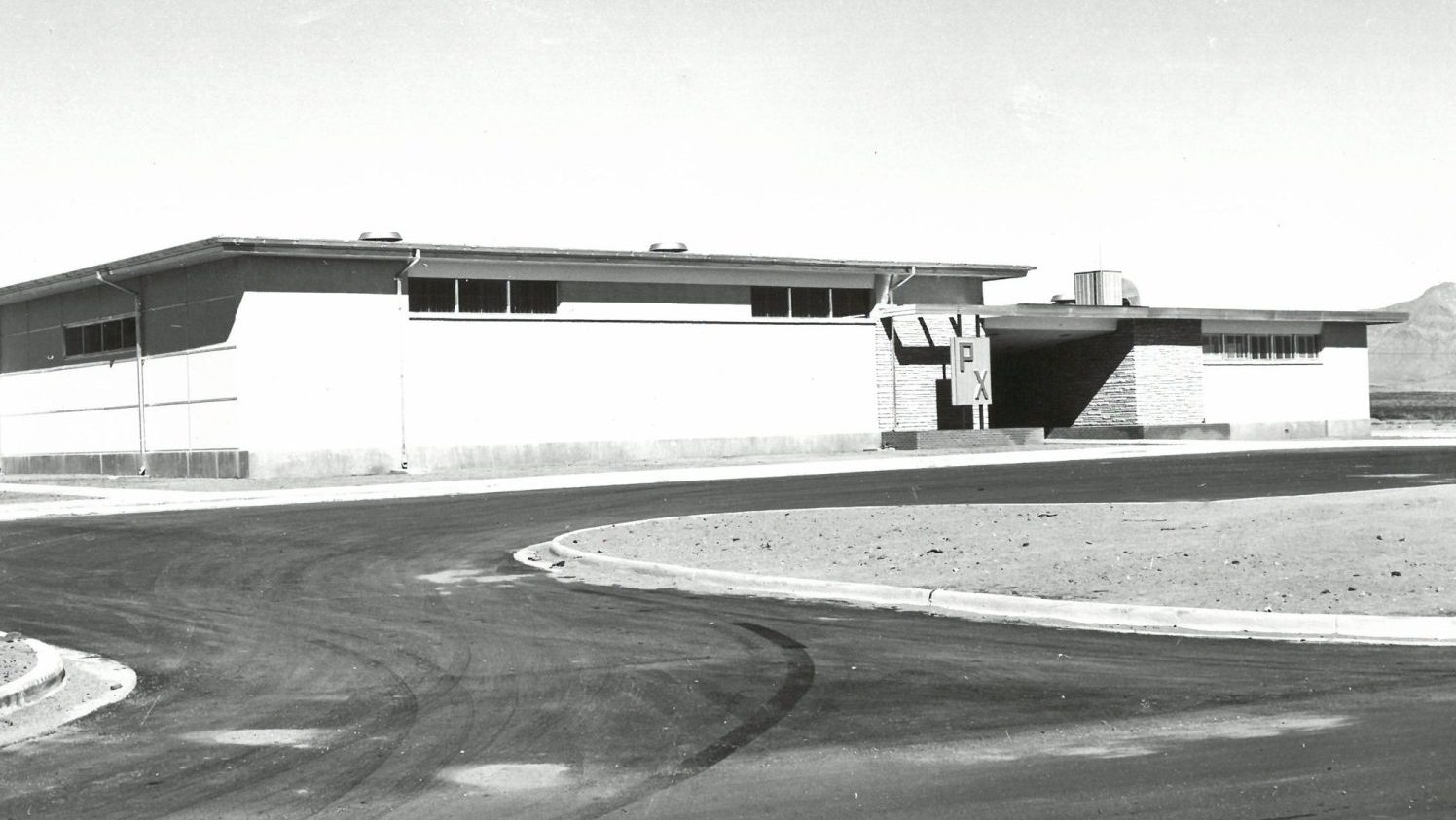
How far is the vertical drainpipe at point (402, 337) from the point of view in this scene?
1485 inches

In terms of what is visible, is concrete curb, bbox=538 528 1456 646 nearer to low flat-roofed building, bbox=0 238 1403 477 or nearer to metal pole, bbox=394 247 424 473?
metal pole, bbox=394 247 424 473

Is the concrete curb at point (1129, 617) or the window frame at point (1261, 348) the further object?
the window frame at point (1261, 348)

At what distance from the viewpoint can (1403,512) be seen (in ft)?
47.4

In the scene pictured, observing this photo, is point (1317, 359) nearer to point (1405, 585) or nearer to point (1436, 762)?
point (1405, 585)

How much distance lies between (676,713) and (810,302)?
37.1 metres

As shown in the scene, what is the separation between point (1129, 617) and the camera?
37.8ft

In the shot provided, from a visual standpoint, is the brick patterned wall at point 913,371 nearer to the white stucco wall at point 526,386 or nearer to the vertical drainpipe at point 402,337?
the white stucco wall at point 526,386

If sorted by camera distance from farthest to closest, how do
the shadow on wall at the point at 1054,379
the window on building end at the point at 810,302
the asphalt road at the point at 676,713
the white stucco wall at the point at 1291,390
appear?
the white stucco wall at the point at 1291,390
the shadow on wall at the point at 1054,379
the window on building end at the point at 810,302
the asphalt road at the point at 676,713

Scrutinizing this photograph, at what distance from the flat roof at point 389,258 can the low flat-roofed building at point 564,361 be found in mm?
81

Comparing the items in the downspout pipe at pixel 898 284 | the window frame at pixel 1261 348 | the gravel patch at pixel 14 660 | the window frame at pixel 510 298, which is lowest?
the gravel patch at pixel 14 660

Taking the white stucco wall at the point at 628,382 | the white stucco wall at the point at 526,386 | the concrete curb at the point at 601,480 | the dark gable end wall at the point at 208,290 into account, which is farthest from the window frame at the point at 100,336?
the concrete curb at the point at 601,480

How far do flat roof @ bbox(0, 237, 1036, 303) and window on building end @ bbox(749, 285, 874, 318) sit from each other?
34.8 inches

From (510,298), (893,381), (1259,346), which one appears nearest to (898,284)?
(893,381)

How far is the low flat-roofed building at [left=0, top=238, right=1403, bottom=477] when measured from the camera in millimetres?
37031
